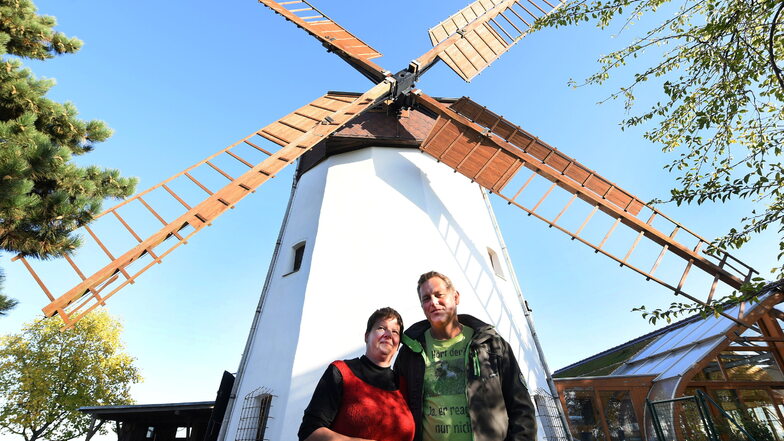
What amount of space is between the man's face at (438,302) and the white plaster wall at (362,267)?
4031 millimetres

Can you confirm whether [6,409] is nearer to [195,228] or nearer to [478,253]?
[195,228]

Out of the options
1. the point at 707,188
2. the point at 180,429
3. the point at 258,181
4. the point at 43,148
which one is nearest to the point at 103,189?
the point at 43,148

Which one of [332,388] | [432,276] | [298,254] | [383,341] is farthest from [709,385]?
[332,388]

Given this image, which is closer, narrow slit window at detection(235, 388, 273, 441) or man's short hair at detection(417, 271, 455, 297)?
man's short hair at detection(417, 271, 455, 297)

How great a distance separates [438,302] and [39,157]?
5.09 metres

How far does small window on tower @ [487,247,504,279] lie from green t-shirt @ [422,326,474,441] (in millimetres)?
5819

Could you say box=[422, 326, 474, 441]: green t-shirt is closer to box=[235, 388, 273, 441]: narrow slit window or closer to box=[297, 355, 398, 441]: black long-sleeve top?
box=[297, 355, 398, 441]: black long-sleeve top

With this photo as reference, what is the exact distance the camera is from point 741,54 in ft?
16.1

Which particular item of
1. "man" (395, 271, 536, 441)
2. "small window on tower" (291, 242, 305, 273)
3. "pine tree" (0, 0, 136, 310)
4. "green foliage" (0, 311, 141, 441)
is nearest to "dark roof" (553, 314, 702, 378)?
Answer: "small window on tower" (291, 242, 305, 273)

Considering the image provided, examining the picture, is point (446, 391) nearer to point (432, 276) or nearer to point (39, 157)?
point (432, 276)

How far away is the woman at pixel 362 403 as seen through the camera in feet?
6.31

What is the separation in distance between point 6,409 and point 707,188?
2568 cm

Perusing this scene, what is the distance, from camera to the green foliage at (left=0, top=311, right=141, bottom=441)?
1747cm

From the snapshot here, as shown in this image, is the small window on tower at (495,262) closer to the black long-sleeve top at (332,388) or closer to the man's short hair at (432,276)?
the man's short hair at (432,276)
